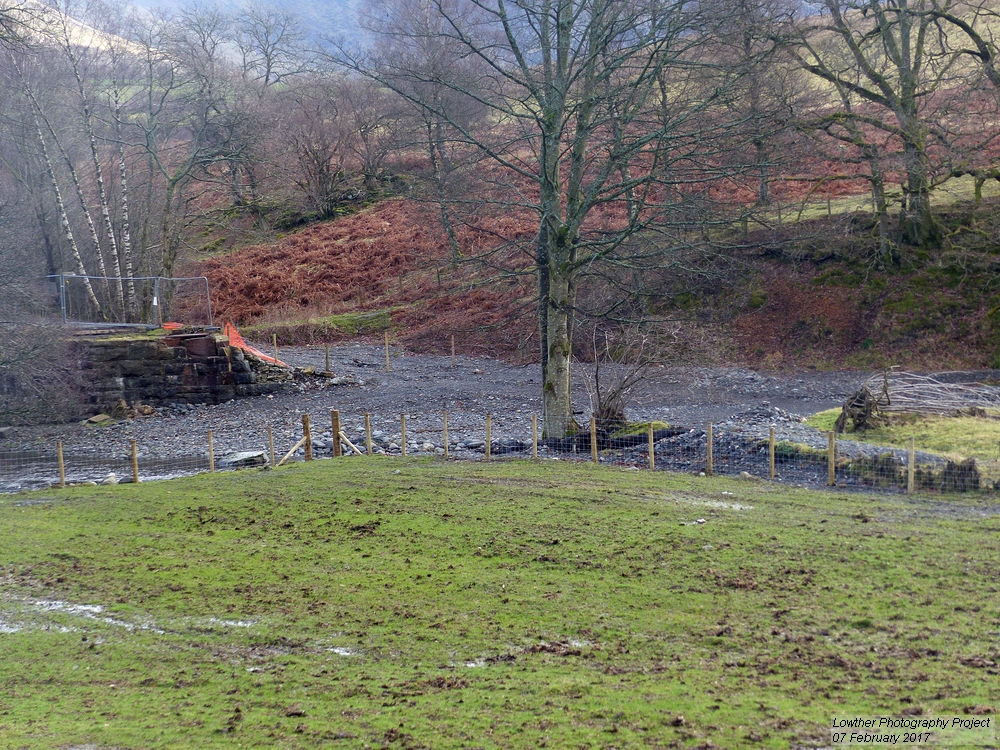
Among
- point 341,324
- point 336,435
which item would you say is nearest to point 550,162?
point 336,435

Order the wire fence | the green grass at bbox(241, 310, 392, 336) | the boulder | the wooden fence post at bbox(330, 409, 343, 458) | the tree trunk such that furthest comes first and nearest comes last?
the green grass at bbox(241, 310, 392, 336) < the boulder < the wooden fence post at bbox(330, 409, 343, 458) < the tree trunk < the wire fence

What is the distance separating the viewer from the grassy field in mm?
5641

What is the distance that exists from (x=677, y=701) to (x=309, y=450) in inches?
565

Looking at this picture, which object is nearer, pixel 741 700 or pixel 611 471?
pixel 741 700

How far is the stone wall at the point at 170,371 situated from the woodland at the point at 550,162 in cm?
240

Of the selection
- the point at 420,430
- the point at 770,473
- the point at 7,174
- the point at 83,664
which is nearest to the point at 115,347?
the point at 7,174

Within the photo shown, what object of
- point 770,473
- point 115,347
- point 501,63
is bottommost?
point 770,473

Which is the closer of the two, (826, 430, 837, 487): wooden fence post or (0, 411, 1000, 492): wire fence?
(0, 411, 1000, 492): wire fence

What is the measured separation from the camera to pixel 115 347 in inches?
1158

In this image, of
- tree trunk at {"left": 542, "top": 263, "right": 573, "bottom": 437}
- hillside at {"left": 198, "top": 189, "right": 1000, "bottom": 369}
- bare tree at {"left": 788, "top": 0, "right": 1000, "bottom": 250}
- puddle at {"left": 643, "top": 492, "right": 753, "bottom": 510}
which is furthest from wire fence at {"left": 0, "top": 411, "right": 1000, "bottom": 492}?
bare tree at {"left": 788, "top": 0, "right": 1000, "bottom": 250}

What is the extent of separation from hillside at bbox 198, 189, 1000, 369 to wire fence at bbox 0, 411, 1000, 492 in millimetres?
3506

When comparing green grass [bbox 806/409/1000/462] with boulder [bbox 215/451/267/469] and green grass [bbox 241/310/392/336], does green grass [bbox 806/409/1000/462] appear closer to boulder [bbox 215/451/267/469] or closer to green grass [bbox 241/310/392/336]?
boulder [bbox 215/451/267/469]

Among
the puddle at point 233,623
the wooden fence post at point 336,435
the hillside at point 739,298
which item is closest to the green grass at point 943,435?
the hillside at point 739,298

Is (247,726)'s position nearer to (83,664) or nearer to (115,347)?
(83,664)
